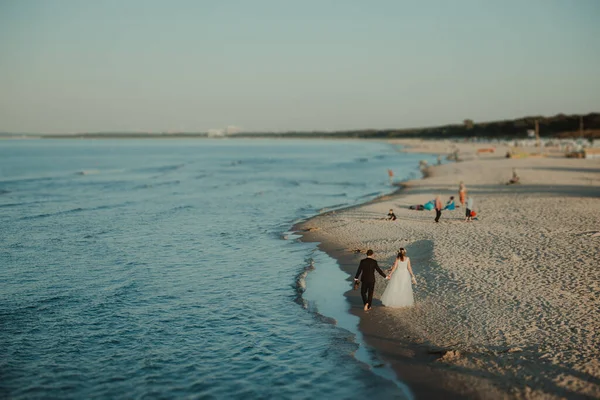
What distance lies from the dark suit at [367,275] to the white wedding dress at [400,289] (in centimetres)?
46

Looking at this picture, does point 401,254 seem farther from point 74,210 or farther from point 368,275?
point 74,210

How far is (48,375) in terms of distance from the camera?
419 inches

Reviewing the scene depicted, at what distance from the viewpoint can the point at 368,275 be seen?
1355cm

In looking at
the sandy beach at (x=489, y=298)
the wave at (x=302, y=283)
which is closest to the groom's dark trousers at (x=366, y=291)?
the sandy beach at (x=489, y=298)

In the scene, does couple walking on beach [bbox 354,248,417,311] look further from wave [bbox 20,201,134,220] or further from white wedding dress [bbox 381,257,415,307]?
wave [bbox 20,201,134,220]

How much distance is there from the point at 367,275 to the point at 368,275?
0.10ft

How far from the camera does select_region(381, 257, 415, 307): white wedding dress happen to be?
13711 mm

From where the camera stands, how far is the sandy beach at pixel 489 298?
31.8ft

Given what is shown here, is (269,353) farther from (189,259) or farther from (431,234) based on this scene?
(431,234)

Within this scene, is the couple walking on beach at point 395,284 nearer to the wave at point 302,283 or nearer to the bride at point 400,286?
the bride at point 400,286

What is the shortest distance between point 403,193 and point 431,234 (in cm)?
1672

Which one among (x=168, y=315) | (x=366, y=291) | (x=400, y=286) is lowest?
(x=168, y=315)

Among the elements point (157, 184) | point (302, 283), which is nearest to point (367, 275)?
point (302, 283)

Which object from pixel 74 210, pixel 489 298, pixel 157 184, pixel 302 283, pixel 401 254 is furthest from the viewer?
pixel 157 184
